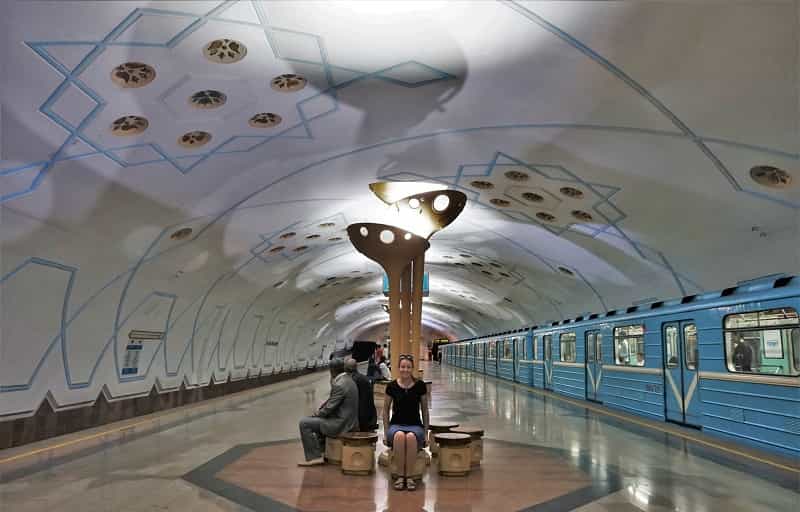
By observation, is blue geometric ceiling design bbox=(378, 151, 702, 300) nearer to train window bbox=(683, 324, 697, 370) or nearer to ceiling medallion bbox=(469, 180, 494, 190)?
ceiling medallion bbox=(469, 180, 494, 190)

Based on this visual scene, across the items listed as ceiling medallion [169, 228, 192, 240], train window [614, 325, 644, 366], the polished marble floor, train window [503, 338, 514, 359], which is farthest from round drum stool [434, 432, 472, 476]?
train window [503, 338, 514, 359]

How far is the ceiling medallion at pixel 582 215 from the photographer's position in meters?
11.6

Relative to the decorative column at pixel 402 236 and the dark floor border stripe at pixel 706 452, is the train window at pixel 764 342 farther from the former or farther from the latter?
the decorative column at pixel 402 236

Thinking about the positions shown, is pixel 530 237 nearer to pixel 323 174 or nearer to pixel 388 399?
pixel 323 174

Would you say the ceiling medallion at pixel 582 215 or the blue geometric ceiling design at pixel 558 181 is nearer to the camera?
the blue geometric ceiling design at pixel 558 181

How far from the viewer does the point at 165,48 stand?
5.73 metres

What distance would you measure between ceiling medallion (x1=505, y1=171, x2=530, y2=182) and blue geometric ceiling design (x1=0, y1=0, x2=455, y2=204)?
12.1 feet

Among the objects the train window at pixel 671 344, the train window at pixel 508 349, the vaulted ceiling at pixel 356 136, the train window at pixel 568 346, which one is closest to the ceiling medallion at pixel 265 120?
the vaulted ceiling at pixel 356 136

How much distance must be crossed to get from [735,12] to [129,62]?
5.64 metres

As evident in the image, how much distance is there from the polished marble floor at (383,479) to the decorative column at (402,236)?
108 inches

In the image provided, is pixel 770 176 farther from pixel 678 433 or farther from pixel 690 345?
pixel 678 433

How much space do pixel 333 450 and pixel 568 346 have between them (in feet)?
39.6

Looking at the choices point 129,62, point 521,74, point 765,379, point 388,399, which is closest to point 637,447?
point 765,379

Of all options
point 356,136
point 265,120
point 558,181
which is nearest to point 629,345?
point 558,181
